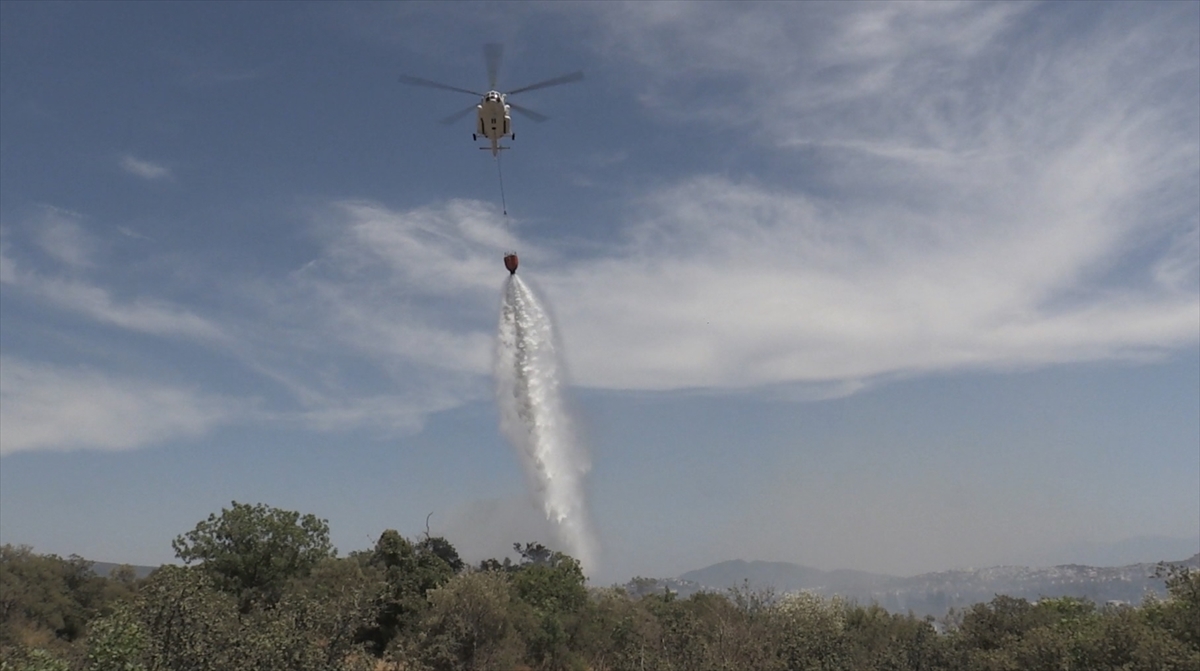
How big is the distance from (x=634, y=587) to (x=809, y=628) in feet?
278

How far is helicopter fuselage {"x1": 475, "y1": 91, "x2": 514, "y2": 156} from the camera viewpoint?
4778cm

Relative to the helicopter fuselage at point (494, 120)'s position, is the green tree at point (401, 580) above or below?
below

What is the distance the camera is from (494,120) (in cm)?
4819

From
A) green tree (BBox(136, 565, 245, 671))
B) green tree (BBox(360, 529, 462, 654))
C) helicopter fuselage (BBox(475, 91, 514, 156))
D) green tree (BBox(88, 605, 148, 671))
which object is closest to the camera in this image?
green tree (BBox(88, 605, 148, 671))

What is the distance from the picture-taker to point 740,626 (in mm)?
52156

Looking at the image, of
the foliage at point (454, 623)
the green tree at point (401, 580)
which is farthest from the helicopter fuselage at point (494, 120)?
the green tree at point (401, 580)

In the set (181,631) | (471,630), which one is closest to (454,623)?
(471,630)

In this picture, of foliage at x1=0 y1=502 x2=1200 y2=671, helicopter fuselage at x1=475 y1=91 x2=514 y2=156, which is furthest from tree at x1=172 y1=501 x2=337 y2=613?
helicopter fuselage at x1=475 y1=91 x2=514 y2=156

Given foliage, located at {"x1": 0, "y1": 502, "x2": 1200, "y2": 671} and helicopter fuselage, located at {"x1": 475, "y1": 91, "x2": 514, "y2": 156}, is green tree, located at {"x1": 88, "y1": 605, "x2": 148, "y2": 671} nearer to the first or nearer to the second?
foliage, located at {"x1": 0, "y1": 502, "x2": 1200, "y2": 671}

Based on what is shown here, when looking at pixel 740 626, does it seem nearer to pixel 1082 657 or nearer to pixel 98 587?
pixel 1082 657

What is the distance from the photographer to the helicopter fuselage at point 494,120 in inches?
1881

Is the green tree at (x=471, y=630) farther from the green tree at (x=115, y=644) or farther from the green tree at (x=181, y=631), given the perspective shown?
the green tree at (x=115, y=644)

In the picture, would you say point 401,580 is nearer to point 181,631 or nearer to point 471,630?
point 471,630

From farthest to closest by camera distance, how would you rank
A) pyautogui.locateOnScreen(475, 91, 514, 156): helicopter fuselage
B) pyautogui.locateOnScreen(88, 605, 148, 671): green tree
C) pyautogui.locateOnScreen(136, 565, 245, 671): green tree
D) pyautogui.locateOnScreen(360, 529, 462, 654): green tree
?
pyautogui.locateOnScreen(360, 529, 462, 654): green tree → pyautogui.locateOnScreen(475, 91, 514, 156): helicopter fuselage → pyautogui.locateOnScreen(136, 565, 245, 671): green tree → pyautogui.locateOnScreen(88, 605, 148, 671): green tree
